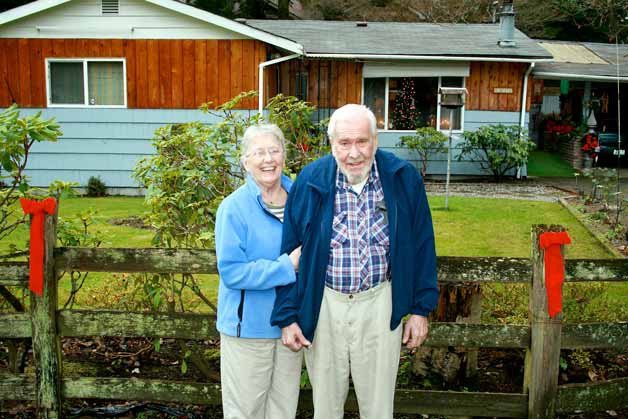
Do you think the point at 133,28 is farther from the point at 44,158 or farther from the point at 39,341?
the point at 39,341

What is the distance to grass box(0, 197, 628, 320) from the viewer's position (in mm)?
6977

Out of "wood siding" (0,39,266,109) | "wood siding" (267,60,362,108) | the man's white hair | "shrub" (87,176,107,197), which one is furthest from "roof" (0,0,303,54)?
the man's white hair

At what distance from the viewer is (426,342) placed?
13.0ft

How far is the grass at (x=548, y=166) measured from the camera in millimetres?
18547

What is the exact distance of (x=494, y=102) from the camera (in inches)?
666

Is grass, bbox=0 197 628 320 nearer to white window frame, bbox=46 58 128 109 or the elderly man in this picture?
white window frame, bbox=46 58 128 109

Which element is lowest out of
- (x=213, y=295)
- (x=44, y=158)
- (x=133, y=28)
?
(x=213, y=295)

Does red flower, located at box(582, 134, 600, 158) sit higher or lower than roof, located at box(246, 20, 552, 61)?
lower

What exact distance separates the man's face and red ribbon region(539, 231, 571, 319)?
4.03 feet

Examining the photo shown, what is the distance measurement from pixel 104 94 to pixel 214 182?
11070mm

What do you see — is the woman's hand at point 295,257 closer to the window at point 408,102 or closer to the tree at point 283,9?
the window at point 408,102

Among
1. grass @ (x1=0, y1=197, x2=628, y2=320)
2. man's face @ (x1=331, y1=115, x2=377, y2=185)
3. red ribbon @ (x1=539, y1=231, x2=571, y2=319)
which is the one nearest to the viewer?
man's face @ (x1=331, y1=115, x2=377, y2=185)

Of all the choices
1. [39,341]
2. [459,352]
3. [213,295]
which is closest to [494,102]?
[213,295]

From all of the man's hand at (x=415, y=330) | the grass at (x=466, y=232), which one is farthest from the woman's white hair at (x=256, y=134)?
the grass at (x=466, y=232)
